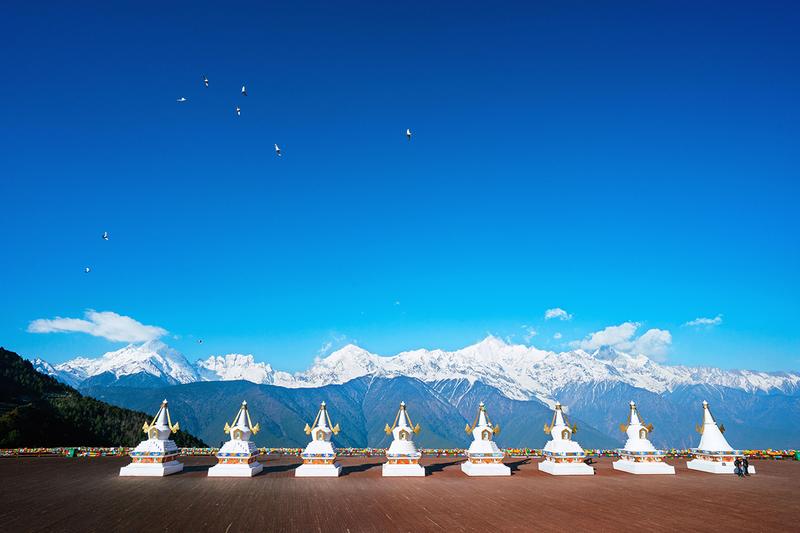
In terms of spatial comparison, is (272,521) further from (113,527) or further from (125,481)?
(125,481)

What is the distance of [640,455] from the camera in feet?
88.7

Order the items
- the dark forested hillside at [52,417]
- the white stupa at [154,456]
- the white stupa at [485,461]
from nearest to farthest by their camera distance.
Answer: the white stupa at [154,456] → the white stupa at [485,461] → the dark forested hillside at [52,417]

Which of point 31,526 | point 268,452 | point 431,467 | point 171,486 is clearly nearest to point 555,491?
point 431,467

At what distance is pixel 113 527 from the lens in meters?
14.0

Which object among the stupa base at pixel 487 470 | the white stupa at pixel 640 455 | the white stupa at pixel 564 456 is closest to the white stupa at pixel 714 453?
the white stupa at pixel 640 455

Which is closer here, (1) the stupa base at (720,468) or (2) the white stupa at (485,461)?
(2) the white stupa at (485,461)

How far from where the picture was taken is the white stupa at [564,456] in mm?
26141

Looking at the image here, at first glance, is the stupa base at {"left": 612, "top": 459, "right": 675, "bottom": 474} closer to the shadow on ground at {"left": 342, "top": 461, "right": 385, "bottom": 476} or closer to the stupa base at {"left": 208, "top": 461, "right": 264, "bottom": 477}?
the shadow on ground at {"left": 342, "top": 461, "right": 385, "bottom": 476}


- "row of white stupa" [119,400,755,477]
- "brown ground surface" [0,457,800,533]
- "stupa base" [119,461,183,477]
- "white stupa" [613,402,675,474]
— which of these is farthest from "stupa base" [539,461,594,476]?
"stupa base" [119,461,183,477]

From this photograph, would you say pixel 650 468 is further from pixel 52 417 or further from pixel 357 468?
pixel 52 417

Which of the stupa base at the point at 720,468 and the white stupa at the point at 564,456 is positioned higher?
the white stupa at the point at 564,456

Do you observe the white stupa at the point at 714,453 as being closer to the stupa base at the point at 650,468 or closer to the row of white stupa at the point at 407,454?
the row of white stupa at the point at 407,454

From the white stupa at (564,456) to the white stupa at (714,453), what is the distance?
26.4 ft

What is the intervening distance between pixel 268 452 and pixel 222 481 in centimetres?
1561
